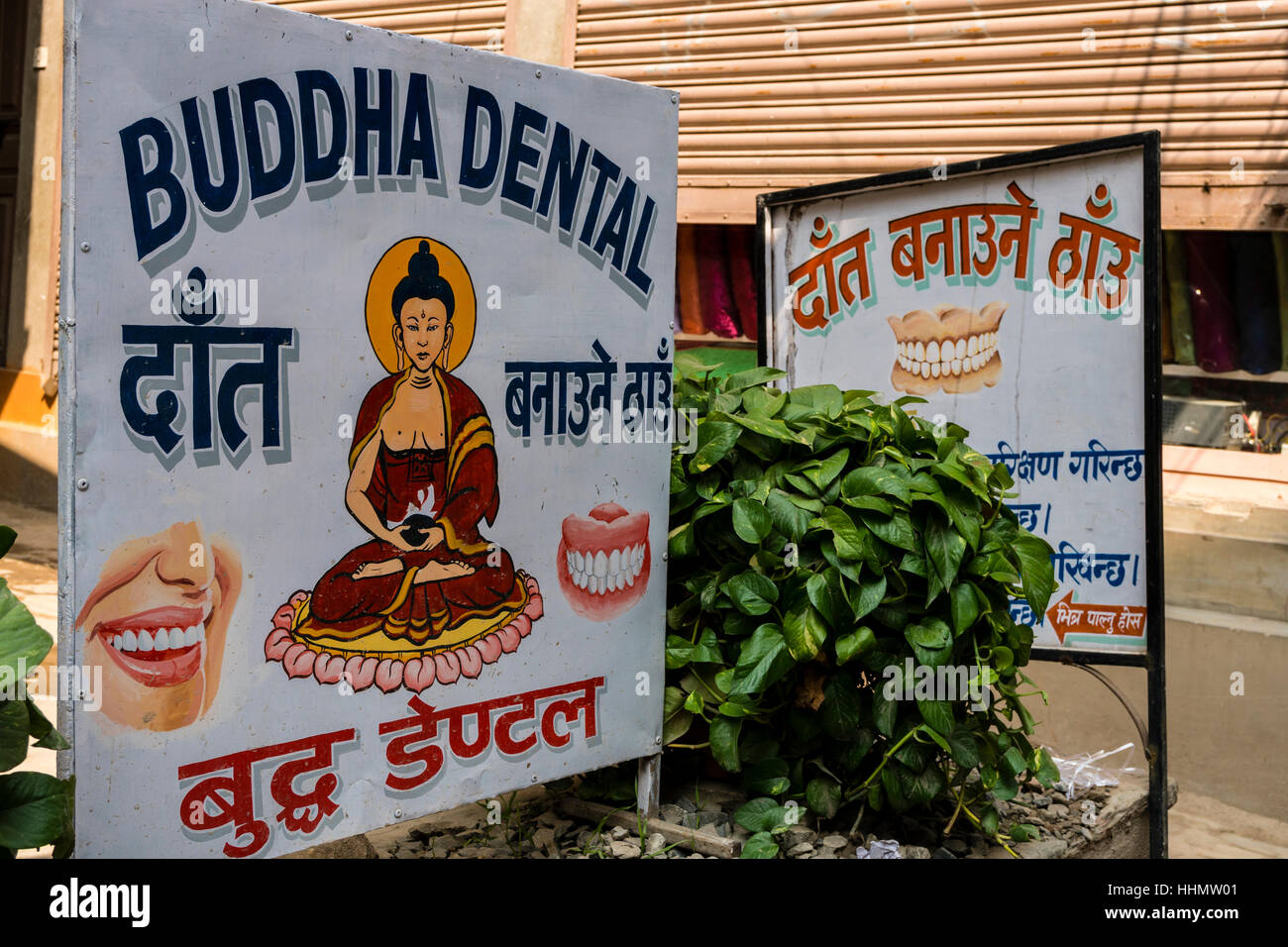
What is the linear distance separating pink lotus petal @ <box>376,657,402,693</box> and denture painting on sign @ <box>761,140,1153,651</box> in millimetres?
1621

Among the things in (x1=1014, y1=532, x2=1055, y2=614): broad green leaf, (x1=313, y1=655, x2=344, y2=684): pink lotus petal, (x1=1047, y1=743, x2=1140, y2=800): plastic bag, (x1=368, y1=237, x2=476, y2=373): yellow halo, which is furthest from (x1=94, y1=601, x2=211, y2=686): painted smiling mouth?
(x1=1047, y1=743, x2=1140, y2=800): plastic bag

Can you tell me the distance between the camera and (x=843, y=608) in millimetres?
3090

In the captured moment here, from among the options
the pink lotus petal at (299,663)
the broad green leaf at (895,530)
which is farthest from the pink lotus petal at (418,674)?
the broad green leaf at (895,530)

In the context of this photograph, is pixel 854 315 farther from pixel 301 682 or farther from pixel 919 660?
pixel 301 682

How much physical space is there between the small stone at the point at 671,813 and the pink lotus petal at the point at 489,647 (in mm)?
753

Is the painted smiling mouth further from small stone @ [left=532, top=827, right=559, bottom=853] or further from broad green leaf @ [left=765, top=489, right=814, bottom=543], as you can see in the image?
broad green leaf @ [left=765, top=489, right=814, bottom=543]

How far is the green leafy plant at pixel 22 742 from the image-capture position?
206 cm

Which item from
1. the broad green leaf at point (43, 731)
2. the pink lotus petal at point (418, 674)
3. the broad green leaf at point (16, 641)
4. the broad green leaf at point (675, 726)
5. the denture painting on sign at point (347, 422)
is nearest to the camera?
the broad green leaf at point (16, 641)

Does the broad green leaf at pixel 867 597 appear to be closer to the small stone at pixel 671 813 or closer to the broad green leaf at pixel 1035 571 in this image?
the broad green leaf at pixel 1035 571

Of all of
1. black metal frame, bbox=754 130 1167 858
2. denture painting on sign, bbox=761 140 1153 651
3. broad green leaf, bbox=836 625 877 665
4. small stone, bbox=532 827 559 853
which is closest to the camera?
broad green leaf, bbox=836 625 877 665

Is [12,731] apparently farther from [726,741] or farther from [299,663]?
[726,741]

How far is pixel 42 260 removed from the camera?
9758 mm

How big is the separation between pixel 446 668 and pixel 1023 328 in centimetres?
221

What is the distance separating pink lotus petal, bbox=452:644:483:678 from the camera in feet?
9.46
